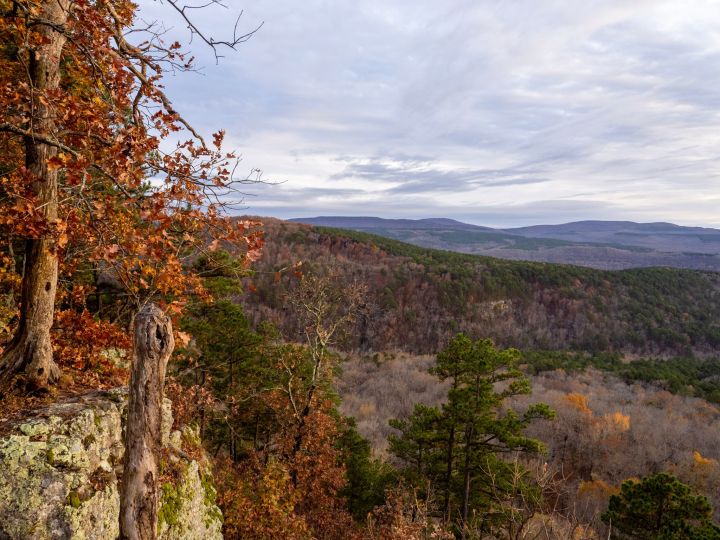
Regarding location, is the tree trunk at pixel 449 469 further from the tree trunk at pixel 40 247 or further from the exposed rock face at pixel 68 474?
the tree trunk at pixel 40 247

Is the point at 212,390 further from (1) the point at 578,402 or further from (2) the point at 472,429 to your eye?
(1) the point at 578,402

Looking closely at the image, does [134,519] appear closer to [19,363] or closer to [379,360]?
[19,363]

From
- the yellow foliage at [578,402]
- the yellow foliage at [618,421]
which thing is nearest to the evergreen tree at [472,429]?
the yellow foliage at [618,421]

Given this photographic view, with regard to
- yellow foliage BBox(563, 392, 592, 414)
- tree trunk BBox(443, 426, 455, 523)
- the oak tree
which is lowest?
yellow foliage BBox(563, 392, 592, 414)

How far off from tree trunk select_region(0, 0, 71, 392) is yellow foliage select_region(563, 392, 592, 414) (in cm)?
3820

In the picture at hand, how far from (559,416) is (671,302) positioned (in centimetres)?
7965

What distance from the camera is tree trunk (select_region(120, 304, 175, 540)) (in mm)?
4461

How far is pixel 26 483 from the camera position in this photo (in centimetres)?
540

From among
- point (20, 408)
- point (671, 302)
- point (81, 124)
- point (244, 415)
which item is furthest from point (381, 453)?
point (671, 302)

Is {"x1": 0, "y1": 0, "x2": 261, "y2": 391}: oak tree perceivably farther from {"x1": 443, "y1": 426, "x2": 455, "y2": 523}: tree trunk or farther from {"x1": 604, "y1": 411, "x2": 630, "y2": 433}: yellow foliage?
{"x1": 604, "y1": 411, "x2": 630, "y2": 433}: yellow foliage

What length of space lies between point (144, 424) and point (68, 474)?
2.36m

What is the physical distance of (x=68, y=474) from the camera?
18.9 ft

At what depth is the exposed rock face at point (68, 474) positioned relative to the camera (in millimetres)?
5293

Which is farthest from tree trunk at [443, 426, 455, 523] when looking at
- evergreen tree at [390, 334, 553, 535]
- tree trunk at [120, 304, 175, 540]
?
tree trunk at [120, 304, 175, 540]
